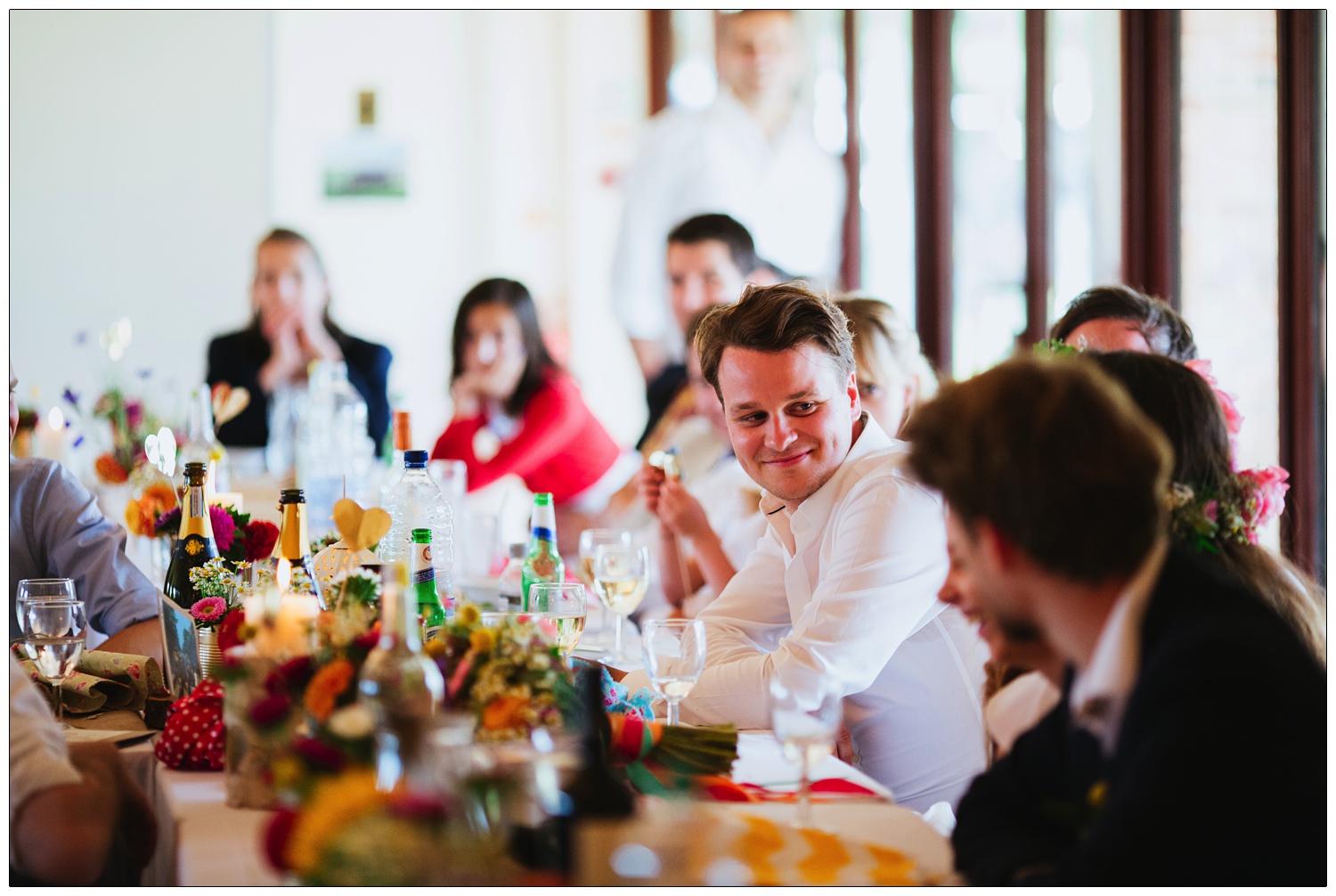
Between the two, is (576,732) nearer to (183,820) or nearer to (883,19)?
(183,820)

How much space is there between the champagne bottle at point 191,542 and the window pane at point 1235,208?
3.14 metres

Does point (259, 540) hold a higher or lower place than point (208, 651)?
higher

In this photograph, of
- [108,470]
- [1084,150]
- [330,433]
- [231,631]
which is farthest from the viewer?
[1084,150]

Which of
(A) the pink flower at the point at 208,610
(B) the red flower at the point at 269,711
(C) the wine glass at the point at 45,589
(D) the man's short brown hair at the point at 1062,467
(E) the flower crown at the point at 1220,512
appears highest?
(D) the man's short brown hair at the point at 1062,467

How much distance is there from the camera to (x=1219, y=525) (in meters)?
1.31

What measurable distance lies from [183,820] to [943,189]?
4.65 m

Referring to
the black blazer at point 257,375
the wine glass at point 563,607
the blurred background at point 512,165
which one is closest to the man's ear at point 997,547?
the wine glass at point 563,607

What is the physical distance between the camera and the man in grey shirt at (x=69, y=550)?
78.4 inches

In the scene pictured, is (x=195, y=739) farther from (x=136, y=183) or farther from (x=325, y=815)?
(x=136, y=183)

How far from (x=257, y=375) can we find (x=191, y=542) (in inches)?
117

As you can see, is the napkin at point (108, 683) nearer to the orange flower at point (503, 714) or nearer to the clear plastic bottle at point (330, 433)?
the orange flower at point (503, 714)

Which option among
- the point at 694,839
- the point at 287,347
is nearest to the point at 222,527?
the point at 694,839

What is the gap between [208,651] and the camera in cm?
153

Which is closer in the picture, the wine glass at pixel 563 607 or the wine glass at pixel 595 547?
the wine glass at pixel 563 607
